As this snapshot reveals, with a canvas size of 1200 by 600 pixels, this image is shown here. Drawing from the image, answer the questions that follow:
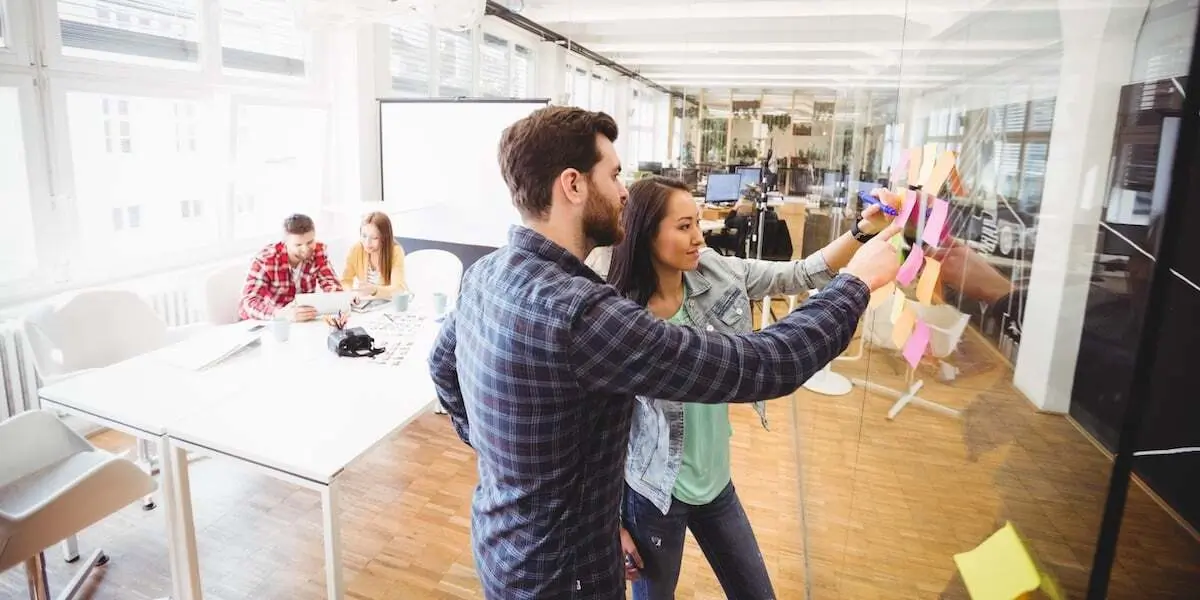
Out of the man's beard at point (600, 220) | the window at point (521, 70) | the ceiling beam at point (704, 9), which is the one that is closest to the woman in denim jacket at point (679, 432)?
the man's beard at point (600, 220)

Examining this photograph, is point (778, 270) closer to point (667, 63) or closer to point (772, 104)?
point (772, 104)

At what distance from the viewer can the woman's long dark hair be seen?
4.92ft

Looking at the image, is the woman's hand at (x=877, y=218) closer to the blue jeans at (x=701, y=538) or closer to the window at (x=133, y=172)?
the blue jeans at (x=701, y=538)

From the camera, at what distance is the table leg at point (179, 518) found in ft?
6.18

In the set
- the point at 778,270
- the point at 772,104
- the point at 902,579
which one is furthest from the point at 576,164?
the point at 772,104

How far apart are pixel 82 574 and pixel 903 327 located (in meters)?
2.75

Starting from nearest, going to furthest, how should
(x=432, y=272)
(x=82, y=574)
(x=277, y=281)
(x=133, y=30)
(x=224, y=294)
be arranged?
(x=82, y=574)
(x=277, y=281)
(x=224, y=294)
(x=133, y=30)
(x=432, y=272)

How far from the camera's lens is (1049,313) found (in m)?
0.80

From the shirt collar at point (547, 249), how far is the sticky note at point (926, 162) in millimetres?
820

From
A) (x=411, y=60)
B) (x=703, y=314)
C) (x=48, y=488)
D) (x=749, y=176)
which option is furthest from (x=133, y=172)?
(x=749, y=176)

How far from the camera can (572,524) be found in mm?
995

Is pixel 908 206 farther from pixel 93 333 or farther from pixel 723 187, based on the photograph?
pixel 723 187

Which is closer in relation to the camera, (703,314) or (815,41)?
(703,314)

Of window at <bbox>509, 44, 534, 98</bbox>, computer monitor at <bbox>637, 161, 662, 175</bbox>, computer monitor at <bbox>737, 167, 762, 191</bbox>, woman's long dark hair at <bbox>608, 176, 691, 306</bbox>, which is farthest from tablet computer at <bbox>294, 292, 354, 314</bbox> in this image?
computer monitor at <bbox>637, 161, 662, 175</bbox>
